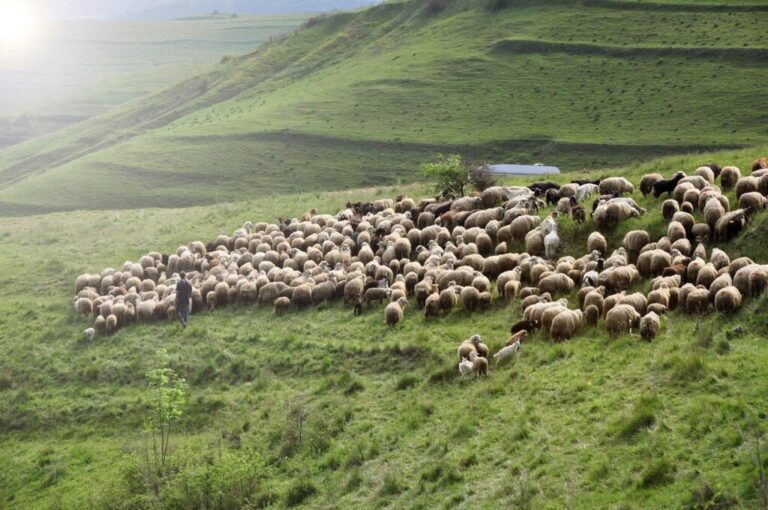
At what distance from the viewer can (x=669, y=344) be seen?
16.5 m

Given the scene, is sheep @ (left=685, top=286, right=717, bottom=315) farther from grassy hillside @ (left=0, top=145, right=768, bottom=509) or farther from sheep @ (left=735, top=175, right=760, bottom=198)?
sheep @ (left=735, top=175, right=760, bottom=198)

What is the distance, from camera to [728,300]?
56.3 ft

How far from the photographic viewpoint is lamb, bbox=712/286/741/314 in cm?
1712

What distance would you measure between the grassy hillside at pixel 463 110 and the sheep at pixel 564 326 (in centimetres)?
3941

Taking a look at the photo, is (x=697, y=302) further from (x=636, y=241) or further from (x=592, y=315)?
(x=636, y=241)

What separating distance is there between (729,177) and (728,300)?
751 centimetres

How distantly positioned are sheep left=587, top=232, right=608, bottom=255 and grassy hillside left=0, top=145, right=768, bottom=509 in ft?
2.68

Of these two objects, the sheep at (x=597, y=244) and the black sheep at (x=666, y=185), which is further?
the black sheep at (x=666, y=185)

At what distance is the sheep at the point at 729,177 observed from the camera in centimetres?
2347

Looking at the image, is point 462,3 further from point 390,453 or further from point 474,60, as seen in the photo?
point 390,453

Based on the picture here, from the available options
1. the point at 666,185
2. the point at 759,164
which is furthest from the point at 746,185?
the point at 666,185

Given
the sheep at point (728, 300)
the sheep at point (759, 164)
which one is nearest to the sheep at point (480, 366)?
the sheep at point (728, 300)

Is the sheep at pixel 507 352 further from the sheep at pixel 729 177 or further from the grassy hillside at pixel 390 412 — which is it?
the sheep at pixel 729 177

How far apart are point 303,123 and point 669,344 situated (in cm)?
6377
